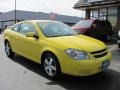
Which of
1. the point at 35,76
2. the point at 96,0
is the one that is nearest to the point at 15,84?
the point at 35,76

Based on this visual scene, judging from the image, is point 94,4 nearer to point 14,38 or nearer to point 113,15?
point 113,15

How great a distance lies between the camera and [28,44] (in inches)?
307

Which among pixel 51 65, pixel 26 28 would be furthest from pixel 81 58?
pixel 26 28

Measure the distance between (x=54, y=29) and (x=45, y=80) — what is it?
1733 mm

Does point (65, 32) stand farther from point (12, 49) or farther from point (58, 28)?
point (12, 49)

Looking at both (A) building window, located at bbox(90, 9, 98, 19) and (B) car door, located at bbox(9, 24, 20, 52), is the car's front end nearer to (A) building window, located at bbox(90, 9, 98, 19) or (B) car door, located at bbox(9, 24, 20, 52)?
(B) car door, located at bbox(9, 24, 20, 52)

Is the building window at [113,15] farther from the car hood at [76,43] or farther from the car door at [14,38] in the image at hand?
the car hood at [76,43]

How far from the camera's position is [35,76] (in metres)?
7.15

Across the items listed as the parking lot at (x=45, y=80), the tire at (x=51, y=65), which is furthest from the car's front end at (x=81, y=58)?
the parking lot at (x=45, y=80)

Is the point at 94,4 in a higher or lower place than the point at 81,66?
higher

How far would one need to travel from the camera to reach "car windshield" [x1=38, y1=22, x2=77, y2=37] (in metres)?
7.46

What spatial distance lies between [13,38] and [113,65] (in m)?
3.56

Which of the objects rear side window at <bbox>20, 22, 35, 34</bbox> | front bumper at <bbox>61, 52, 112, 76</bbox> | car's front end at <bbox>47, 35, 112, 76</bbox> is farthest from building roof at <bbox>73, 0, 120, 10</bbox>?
front bumper at <bbox>61, 52, 112, 76</bbox>

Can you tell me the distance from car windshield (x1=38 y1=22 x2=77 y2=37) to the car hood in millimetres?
394
